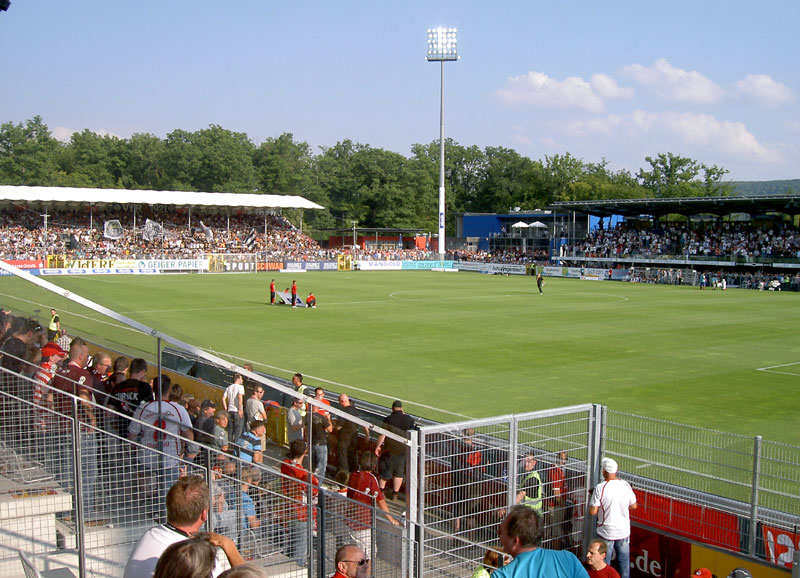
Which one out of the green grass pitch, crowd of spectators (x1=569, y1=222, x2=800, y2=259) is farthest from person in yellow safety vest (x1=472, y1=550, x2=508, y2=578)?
crowd of spectators (x1=569, y1=222, x2=800, y2=259)

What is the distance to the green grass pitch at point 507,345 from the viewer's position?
612 inches

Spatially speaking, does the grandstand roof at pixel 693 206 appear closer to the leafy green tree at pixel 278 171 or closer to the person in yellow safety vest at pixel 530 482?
the person in yellow safety vest at pixel 530 482

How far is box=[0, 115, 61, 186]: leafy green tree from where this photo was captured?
317ft

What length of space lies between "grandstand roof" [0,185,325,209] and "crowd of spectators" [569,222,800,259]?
3299 centimetres

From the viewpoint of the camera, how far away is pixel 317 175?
123562 mm

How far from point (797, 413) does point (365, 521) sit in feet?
41.9

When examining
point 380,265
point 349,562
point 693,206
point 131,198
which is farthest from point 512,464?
point 380,265

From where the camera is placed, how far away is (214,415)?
884 centimetres

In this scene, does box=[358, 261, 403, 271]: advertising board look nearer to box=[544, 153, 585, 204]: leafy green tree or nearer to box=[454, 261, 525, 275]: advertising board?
box=[454, 261, 525, 275]: advertising board

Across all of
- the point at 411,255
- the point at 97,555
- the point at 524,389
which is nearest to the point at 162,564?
the point at 97,555

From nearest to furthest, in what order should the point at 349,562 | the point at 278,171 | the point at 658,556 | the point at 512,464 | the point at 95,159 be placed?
the point at 349,562 < the point at 512,464 < the point at 658,556 < the point at 95,159 < the point at 278,171

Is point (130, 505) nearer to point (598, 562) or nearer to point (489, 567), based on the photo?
point (489, 567)

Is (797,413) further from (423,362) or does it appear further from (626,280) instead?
(626,280)

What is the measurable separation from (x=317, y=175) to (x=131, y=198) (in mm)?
54911
